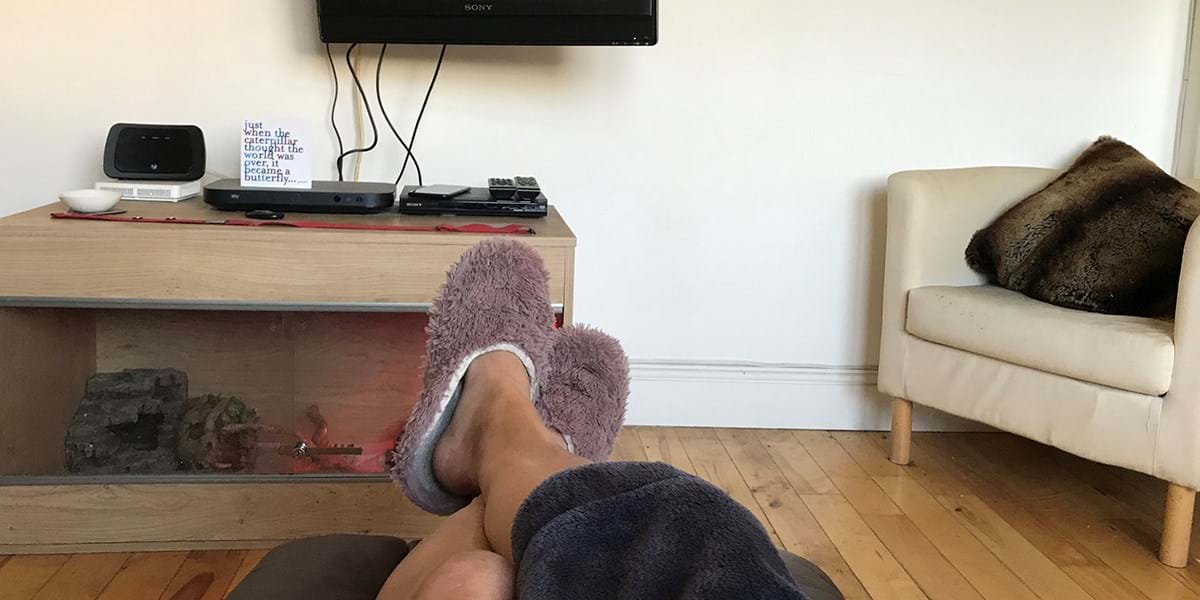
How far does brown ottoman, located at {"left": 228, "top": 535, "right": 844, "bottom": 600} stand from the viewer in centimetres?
110

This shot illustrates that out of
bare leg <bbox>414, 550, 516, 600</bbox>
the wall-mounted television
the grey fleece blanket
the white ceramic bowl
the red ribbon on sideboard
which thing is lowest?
bare leg <bbox>414, 550, 516, 600</bbox>

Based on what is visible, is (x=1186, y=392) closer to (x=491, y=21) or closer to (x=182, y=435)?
(x=491, y=21)

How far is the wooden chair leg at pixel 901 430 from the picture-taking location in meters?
2.45

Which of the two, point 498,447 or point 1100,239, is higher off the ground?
point 1100,239

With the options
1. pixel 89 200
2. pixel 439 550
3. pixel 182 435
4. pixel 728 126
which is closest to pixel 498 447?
pixel 439 550

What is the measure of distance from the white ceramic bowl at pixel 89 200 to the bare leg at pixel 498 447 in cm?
96

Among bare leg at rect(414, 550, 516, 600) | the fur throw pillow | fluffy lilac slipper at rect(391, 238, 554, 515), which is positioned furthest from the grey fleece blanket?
the fur throw pillow

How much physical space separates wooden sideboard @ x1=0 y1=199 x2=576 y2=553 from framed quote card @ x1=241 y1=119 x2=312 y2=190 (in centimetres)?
15

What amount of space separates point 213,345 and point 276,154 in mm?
394

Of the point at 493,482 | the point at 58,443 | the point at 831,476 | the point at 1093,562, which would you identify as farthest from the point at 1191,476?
the point at 58,443

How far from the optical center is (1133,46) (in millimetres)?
2605

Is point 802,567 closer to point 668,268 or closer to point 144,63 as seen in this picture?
point 668,268

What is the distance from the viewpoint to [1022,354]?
2119 mm

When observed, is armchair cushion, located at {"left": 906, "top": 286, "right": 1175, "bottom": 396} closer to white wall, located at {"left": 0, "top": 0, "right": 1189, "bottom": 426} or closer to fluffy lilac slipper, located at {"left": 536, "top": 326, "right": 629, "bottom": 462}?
white wall, located at {"left": 0, "top": 0, "right": 1189, "bottom": 426}
